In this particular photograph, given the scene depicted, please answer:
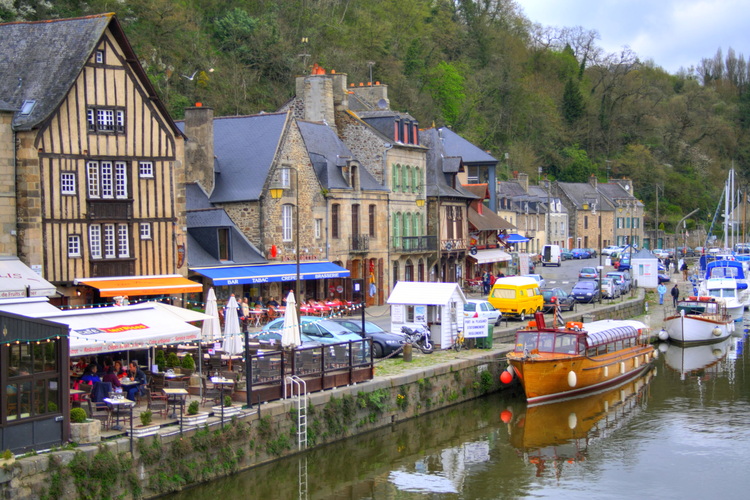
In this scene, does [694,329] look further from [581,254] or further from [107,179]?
[581,254]

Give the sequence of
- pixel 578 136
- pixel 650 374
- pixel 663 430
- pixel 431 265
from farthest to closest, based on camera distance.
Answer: pixel 578 136, pixel 431 265, pixel 650 374, pixel 663 430

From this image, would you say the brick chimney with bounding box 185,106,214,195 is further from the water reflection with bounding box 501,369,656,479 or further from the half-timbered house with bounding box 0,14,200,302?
Answer: the water reflection with bounding box 501,369,656,479

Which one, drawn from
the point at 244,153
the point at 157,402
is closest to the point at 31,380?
the point at 157,402

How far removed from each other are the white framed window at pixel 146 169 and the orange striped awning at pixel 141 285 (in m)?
3.09

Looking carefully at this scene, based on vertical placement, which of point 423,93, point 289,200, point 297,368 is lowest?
point 297,368

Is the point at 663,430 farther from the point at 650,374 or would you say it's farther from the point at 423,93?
the point at 423,93

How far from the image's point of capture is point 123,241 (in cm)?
2862

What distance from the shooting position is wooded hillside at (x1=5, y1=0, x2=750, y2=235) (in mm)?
53719

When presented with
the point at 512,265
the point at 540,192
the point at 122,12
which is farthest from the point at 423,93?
the point at 122,12

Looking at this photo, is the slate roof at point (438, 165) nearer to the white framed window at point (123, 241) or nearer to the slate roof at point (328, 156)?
the slate roof at point (328, 156)

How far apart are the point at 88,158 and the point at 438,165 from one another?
24.7 metres

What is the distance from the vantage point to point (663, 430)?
78.1 ft

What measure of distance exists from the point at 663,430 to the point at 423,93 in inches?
2062

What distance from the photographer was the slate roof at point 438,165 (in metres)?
48.5
